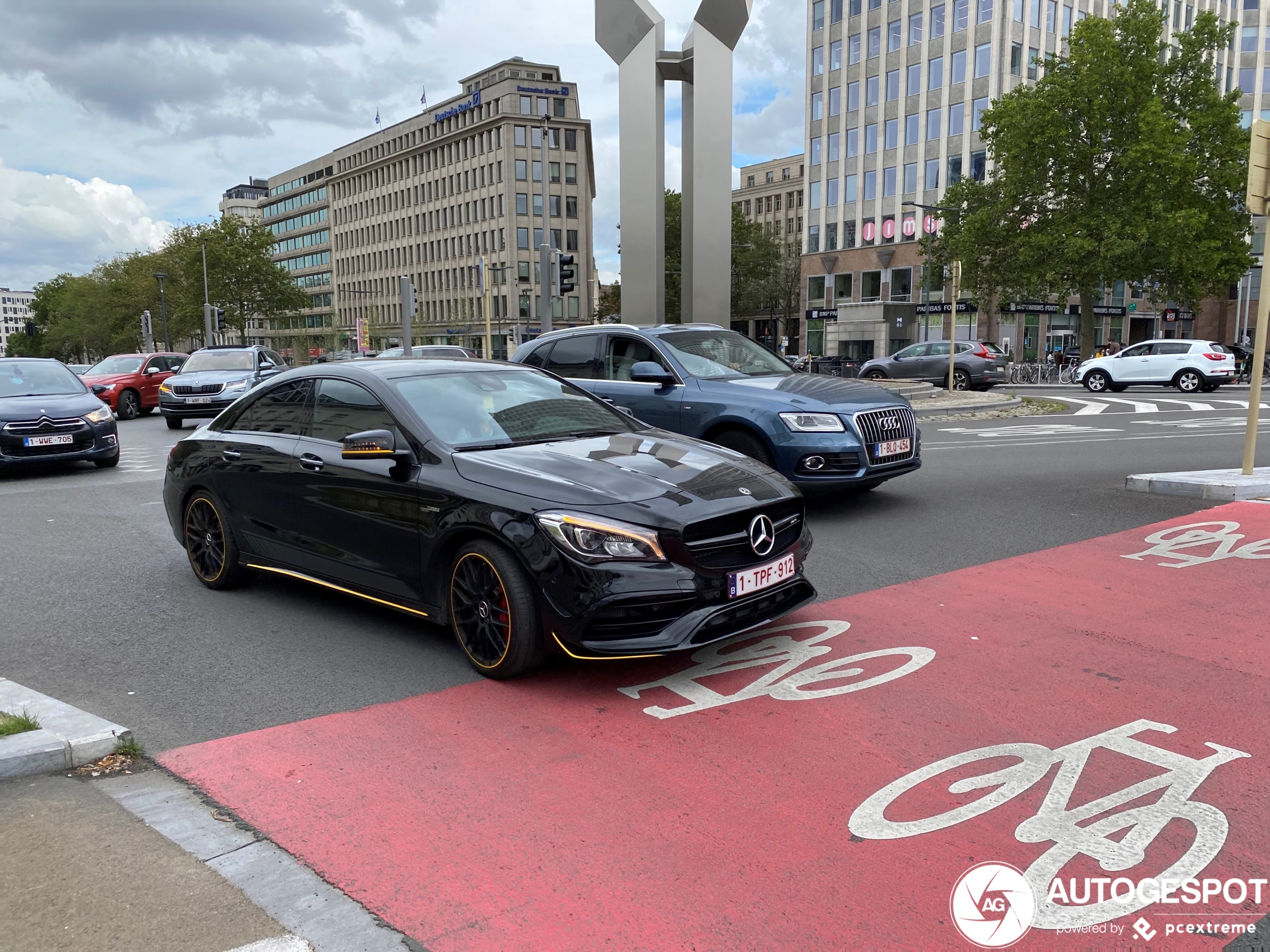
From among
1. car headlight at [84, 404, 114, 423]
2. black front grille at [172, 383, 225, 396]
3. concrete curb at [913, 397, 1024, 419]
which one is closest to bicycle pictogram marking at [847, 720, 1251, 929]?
car headlight at [84, 404, 114, 423]

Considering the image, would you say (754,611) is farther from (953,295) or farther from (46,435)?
(953,295)

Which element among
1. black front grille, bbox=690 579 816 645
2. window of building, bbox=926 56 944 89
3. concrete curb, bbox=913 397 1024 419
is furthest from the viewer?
window of building, bbox=926 56 944 89

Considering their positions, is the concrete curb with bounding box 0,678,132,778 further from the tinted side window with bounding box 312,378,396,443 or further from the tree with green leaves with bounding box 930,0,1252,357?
the tree with green leaves with bounding box 930,0,1252,357

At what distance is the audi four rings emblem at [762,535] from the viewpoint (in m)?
4.61

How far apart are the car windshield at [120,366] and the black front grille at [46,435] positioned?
13264mm

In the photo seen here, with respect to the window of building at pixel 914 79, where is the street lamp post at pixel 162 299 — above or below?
below

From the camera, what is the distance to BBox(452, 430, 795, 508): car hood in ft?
14.7

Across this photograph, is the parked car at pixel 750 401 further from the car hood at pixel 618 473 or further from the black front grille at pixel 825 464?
the car hood at pixel 618 473

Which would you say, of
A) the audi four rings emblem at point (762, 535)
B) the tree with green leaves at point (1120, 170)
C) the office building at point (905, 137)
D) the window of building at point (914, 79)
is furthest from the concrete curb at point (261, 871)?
the window of building at point (914, 79)

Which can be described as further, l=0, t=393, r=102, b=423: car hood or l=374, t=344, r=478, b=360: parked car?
l=374, t=344, r=478, b=360: parked car

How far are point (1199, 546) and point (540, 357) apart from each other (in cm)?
641

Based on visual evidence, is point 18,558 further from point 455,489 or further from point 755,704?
point 755,704

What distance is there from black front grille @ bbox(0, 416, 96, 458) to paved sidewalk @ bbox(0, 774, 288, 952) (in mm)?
10831

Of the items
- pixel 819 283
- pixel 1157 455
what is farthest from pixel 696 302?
pixel 819 283
